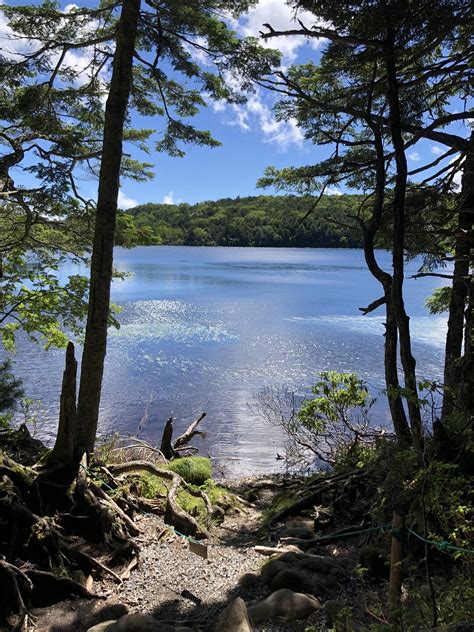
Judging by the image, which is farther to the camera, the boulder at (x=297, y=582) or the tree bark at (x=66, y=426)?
the tree bark at (x=66, y=426)

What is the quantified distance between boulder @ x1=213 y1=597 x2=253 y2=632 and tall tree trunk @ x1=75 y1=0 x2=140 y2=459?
352cm

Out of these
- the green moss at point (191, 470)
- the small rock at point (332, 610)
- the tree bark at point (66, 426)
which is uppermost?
the tree bark at point (66, 426)

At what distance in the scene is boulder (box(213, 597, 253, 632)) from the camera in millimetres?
3277

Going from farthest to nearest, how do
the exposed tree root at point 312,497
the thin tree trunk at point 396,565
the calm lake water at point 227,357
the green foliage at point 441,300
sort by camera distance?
the calm lake water at point 227,357, the green foliage at point 441,300, the exposed tree root at point 312,497, the thin tree trunk at point 396,565

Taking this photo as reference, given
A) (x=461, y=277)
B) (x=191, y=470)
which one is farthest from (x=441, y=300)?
(x=191, y=470)

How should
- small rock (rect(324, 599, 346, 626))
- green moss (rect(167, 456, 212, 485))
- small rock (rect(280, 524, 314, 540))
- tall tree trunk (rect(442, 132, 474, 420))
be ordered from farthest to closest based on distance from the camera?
green moss (rect(167, 456, 212, 485))
small rock (rect(280, 524, 314, 540))
tall tree trunk (rect(442, 132, 474, 420))
small rock (rect(324, 599, 346, 626))

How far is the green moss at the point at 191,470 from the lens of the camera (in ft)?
29.4

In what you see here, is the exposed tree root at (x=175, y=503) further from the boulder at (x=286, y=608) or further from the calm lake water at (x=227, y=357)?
the calm lake water at (x=227, y=357)

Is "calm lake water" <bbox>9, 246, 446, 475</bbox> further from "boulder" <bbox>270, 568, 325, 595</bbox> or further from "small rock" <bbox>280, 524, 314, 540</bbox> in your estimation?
"boulder" <bbox>270, 568, 325, 595</bbox>

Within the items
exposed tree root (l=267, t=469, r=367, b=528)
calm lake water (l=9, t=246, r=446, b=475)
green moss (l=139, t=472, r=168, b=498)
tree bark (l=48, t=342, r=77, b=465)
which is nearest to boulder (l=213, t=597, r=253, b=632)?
tree bark (l=48, t=342, r=77, b=465)

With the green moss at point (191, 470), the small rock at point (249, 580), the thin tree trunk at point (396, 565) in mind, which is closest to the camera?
the thin tree trunk at point (396, 565)

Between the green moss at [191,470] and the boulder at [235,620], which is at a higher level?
the boulder at [235,620]

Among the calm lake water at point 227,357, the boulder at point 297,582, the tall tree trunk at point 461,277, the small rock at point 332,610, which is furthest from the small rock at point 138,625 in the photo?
the calm lake water at point 227,357

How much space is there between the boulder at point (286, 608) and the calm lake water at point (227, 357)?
27.2 ft
